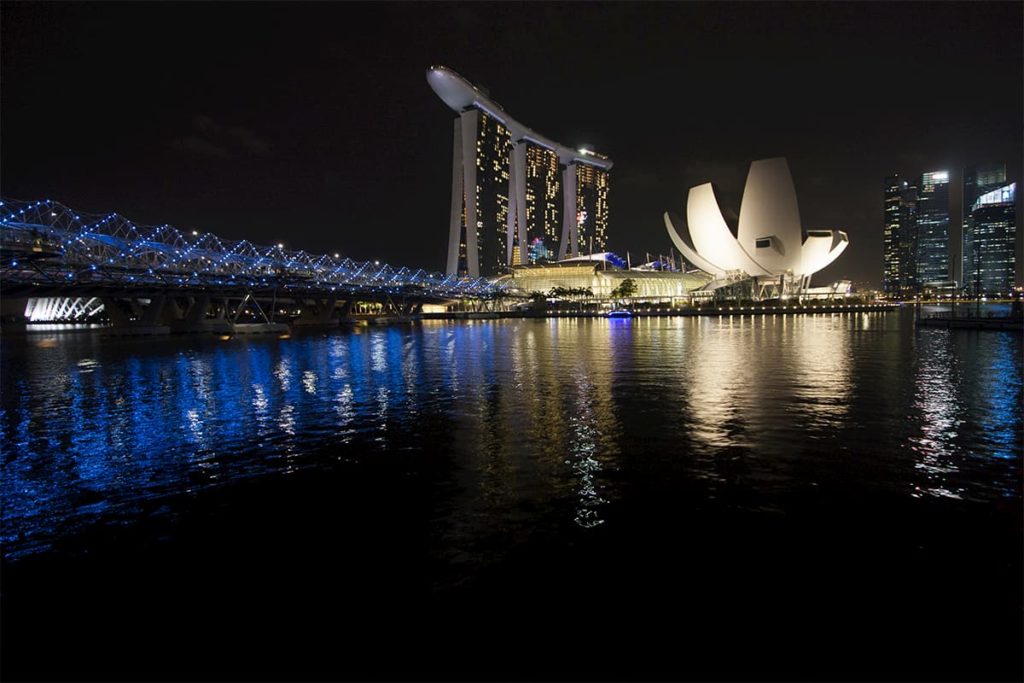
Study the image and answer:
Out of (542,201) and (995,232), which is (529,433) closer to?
(995,232)

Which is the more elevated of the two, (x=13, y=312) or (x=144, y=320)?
(x=13, y=312)

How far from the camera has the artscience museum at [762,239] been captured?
78.6 meters

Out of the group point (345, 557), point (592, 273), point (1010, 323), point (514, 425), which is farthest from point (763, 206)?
point (345, 557)

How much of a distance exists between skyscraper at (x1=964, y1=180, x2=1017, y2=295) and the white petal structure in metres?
41.1

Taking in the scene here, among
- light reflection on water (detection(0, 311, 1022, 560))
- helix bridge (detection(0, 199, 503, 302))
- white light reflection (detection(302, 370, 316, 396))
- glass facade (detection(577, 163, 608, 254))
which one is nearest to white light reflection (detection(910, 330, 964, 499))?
light reflection on water (detection(0, 311, 1022, 560))

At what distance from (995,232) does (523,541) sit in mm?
138381

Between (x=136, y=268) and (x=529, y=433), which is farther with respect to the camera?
(x=136, y=268)

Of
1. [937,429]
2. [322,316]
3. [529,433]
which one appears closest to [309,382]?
[529,433]

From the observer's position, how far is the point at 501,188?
422ft

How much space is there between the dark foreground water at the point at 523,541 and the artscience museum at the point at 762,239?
73.9 m

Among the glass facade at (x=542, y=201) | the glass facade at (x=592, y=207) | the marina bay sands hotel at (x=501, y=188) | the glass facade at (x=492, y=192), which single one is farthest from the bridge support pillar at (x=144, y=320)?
the glass facade at (x=592, y=207)

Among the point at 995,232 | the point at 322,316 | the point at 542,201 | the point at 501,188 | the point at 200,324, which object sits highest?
the point at 542,201

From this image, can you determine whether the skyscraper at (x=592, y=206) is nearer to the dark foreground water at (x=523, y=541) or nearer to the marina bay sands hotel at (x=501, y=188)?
the marina bay sands hotel at (x=501, y=188)

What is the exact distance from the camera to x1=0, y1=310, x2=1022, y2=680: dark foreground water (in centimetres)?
363
